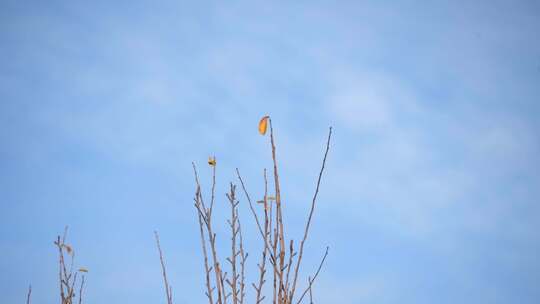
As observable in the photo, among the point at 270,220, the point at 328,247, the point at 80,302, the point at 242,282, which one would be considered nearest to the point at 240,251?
the point at 242,282

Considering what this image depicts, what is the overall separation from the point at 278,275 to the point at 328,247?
1.00 ft

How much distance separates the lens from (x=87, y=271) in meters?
3.89

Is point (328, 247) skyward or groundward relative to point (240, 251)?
groundward

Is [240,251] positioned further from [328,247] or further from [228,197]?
[328,247]

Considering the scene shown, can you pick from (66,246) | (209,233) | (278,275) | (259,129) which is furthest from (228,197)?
(66,246)

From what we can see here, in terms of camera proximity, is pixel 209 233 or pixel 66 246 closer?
pixel 209 233

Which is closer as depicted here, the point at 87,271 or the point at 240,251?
the point at 240,251

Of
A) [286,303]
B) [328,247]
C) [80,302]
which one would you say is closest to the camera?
[286,303]

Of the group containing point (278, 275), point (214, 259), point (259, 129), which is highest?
point (259, 129)

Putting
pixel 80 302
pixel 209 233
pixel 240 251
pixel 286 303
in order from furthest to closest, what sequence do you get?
pixel 80 302 → pixel 240 251 → pixel 209 233 → pixel 286 303

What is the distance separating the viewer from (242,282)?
2498mm

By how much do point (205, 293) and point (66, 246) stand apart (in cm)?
197

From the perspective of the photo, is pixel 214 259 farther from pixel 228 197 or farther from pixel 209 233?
pixel 228 197

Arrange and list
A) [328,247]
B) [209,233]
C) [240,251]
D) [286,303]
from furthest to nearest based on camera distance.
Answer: [240,251] → [209,233] → [328,247] → [286,303]
